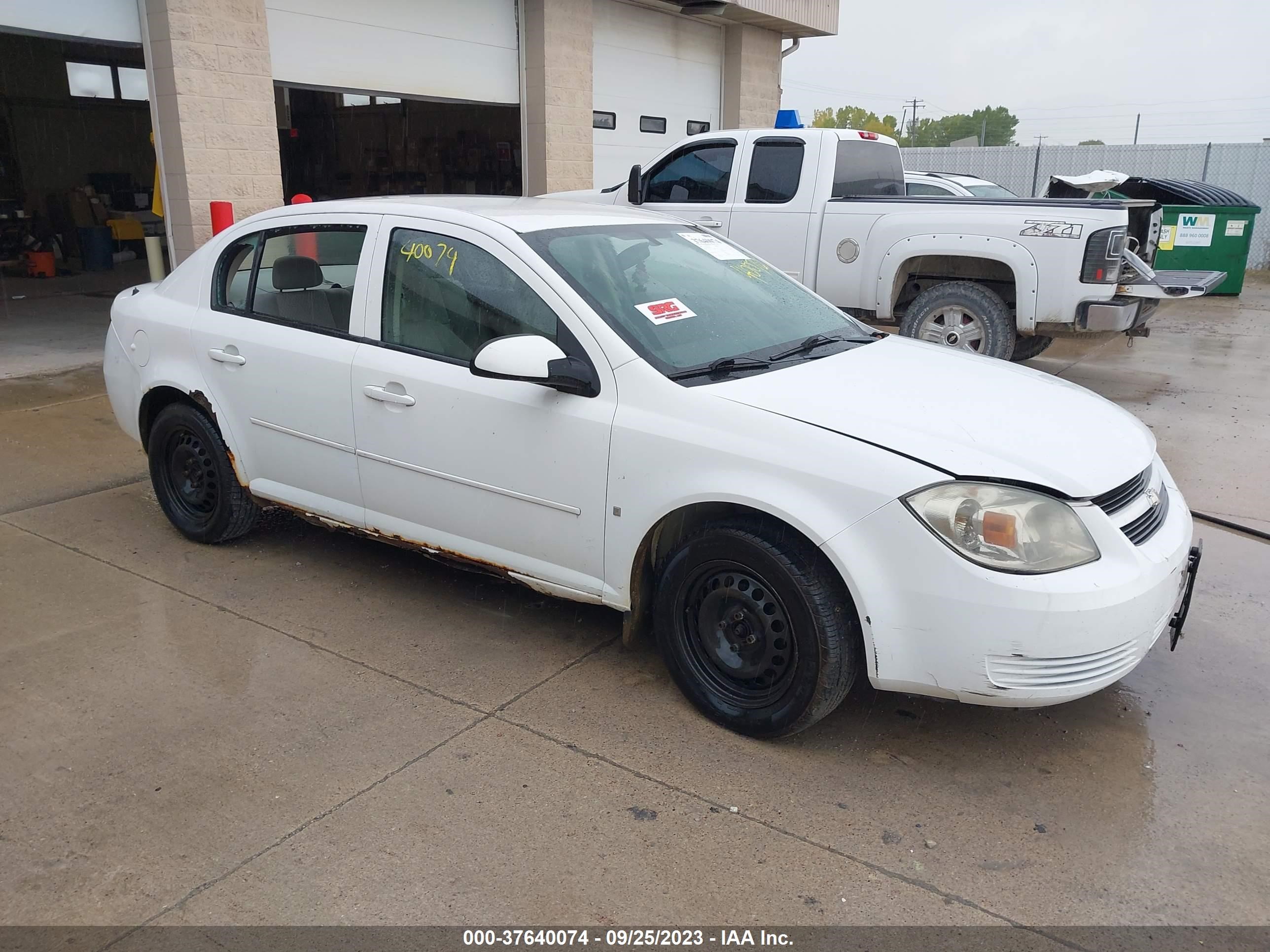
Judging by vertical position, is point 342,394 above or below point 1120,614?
above

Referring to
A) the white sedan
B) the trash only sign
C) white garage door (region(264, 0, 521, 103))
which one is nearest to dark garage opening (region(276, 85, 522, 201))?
white garage door (region(264, 0, 521, 103))

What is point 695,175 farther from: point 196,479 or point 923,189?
point 196,479

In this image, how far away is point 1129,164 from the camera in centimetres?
2170

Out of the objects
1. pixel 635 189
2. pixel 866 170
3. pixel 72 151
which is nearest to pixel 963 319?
pixel 866 170

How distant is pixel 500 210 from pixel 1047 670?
2674 mm

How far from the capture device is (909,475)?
2.99 m

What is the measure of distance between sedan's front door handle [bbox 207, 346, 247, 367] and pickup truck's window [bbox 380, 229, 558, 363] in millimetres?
857

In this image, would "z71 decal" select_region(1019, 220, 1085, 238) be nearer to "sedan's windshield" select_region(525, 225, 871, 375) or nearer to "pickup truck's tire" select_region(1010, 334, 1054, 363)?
"pickup truck's tire" select_region(1010, 334, 1054, 363)

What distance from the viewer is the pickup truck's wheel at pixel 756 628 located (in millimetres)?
3139

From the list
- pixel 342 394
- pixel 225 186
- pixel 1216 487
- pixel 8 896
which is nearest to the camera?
pixel 8 896

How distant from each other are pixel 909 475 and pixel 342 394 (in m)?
2.36

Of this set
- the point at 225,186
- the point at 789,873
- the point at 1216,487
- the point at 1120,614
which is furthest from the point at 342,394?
the point at 225,186

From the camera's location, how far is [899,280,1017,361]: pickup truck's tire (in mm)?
8047

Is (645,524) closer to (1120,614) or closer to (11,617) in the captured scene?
(1120,614)
